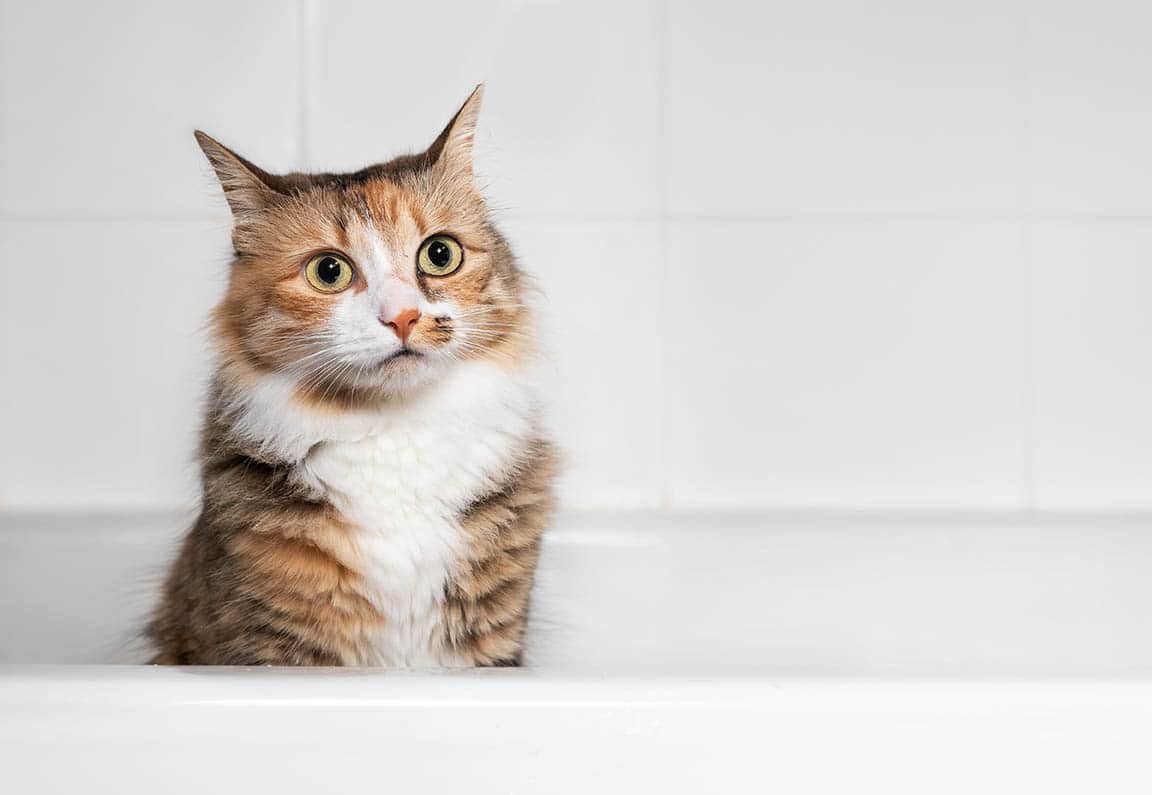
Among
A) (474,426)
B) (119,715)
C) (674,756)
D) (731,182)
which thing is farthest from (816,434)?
(119,715)

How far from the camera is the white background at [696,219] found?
1637mm

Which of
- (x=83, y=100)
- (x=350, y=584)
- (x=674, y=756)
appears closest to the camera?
(x=674, y=756)

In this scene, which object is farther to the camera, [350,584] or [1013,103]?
[1013,103]

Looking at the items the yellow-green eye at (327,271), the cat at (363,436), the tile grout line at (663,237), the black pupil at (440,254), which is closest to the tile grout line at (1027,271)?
the tile grout line at (663,237)

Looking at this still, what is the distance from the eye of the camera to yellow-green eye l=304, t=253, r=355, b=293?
3.18 ft

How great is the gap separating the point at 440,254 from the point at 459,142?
15 cm

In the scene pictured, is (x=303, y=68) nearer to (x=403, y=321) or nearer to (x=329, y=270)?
(x=329, y=270)

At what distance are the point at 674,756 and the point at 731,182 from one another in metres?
1.24

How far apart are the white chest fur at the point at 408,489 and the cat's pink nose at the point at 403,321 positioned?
10 centimetres

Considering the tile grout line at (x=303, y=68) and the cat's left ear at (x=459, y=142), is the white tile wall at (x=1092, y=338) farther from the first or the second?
the tile grout line at (x=303, y=68)

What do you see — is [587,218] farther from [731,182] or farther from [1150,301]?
[1150,301]

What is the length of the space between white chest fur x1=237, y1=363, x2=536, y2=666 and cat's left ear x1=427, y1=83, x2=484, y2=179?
22 cm

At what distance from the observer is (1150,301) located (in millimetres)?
1677

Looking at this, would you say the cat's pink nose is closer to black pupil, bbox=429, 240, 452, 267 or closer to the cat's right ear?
black pupil, bbox=429, 240, 452, 267
